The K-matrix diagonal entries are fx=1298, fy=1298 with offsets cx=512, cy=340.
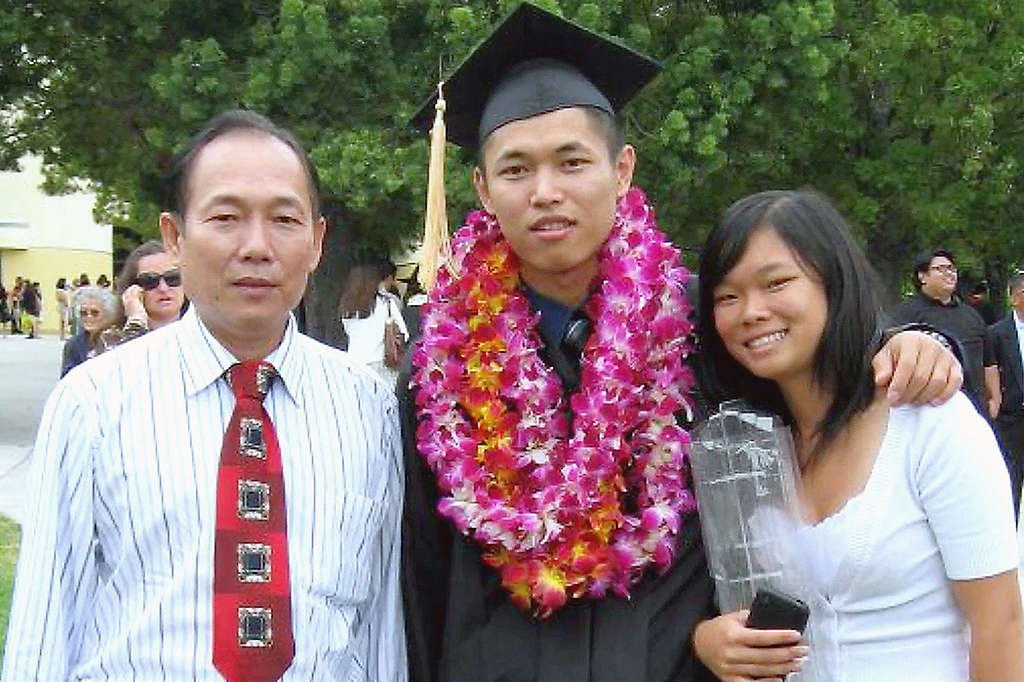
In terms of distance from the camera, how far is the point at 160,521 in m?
2.33

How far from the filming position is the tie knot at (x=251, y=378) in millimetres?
2469

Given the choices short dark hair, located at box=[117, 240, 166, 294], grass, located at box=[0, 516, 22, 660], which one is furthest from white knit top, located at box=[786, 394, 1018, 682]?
grass, located at box=[0, 516, 22, 660]

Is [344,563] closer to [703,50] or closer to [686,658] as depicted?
[686,658]

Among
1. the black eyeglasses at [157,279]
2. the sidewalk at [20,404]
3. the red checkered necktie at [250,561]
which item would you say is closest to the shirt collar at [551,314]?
the red checkered necktie at [250,561]

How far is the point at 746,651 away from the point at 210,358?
45.8 inches

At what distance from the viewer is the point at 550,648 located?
108 inches

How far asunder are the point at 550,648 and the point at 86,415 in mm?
1064

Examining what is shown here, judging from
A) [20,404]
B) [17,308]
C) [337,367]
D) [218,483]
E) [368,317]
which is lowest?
[218,483]

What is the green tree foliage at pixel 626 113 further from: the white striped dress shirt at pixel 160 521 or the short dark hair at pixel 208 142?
the white striped dress shirt at pixel 160 521

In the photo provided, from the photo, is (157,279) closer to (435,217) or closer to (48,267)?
(435,217)

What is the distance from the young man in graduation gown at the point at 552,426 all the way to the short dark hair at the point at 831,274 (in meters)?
0.32

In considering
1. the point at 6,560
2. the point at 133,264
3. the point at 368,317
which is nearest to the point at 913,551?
the point at 133,264

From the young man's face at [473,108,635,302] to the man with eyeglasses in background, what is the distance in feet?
21.0

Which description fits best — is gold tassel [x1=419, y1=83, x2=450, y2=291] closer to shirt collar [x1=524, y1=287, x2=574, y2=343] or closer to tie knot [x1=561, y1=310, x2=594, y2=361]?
shirt collar [x1=524, y1=287, x2=574, y2=343]
